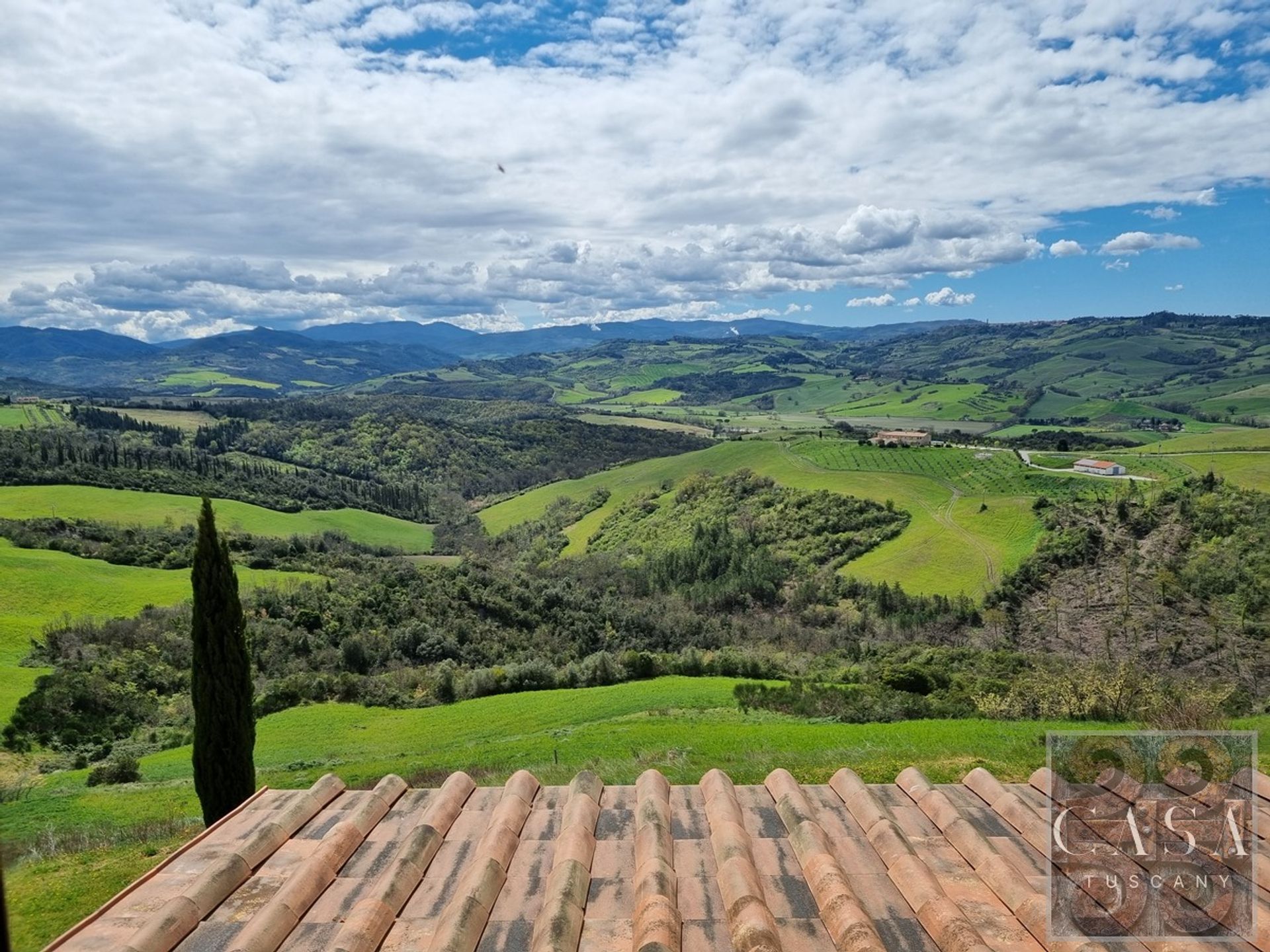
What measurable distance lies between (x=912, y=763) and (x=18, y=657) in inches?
1912

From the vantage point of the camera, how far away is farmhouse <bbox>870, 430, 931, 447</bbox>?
140125 millimetres

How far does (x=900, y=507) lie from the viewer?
101 meters

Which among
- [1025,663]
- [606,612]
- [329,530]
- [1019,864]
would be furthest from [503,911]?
[329,530]

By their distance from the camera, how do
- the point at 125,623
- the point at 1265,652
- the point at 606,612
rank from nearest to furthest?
the point at 1265,652
the point at 125,623
the point at 606,612

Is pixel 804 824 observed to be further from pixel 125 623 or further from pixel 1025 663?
pixel 125 623

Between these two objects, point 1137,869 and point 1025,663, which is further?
point 1025,663

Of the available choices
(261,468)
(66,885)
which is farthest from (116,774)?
(261,468)

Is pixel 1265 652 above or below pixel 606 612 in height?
above

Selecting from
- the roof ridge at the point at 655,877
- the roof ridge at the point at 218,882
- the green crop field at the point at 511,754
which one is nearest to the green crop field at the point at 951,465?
the green crop field at the point at 511,754

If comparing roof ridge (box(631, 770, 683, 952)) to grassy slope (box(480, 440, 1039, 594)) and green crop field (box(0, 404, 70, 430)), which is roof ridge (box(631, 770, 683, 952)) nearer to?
grassy slope (box(480, 440, 1039, 594))

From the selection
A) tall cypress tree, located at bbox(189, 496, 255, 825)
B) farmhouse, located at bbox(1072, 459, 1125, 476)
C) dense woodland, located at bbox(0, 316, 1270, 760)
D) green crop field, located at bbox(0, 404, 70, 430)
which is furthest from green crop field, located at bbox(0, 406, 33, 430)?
farmhouse, located at bbox(1072, 459, 1125, 476)

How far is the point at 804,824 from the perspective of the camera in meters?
7.32

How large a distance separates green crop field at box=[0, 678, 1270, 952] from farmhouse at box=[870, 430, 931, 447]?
115789 mm

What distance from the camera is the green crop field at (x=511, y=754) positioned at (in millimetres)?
13078
